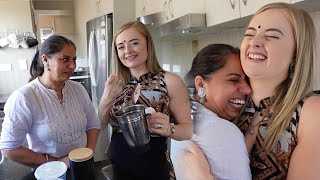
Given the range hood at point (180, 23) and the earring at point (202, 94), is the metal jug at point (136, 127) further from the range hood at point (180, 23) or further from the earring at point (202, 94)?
the range hood at point (180, 23)

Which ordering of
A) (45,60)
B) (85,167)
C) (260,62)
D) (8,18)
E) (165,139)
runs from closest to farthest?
(260,62), (85,167), (165,139), (45,60), (8,18)

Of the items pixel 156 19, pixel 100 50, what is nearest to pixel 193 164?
pixel 156 19

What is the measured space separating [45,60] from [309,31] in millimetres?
980

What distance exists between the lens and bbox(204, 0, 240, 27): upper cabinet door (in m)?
1.07

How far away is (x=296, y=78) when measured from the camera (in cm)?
53

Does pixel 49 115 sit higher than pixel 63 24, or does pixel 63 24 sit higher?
pixel 63 24

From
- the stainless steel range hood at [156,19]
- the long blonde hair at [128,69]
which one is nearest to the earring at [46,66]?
the long blonde hair at [128,69]

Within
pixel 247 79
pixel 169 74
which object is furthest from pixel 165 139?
pixel 247 79

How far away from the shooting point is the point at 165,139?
0.98 meters

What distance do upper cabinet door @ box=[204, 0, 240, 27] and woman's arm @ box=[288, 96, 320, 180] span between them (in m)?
0.65

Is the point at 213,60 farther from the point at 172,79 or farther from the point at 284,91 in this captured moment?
the point at 172,79

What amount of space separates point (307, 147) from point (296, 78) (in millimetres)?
139

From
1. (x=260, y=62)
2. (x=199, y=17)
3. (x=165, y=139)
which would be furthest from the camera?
(x=199, y=17)

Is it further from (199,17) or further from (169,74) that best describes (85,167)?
(199,17)
